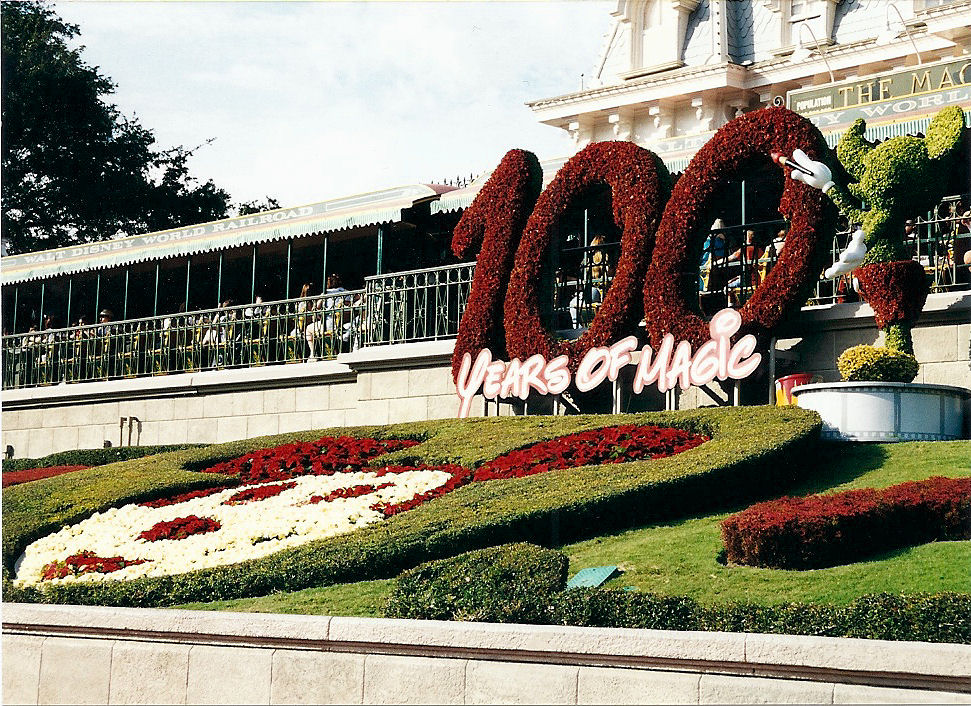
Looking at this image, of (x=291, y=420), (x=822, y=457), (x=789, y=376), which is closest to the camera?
(x=822, y=457)

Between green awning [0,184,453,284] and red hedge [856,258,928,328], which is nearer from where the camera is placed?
red hedge [856,258,928,328]

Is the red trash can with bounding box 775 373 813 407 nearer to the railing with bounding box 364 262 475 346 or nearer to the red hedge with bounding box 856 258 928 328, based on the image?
the red hedge with bounding box 856 258 928 328

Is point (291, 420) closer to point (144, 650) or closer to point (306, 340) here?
point (306, 340)

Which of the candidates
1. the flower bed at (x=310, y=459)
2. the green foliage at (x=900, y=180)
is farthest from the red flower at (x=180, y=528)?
the green foliage at (x=900, y=180)

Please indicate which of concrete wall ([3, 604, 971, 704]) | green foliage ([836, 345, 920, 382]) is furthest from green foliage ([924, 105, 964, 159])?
concrete wall ([3, 604, 971, 704])

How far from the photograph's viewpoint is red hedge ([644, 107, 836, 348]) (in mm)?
15648

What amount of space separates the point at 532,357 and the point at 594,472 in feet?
13.1

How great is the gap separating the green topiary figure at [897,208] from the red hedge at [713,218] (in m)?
0.63

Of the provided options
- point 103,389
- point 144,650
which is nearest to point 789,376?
point 144,650

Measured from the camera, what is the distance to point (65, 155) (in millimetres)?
28703

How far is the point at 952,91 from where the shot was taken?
16734 mm

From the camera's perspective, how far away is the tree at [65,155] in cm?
2797

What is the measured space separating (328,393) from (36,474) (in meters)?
4.59

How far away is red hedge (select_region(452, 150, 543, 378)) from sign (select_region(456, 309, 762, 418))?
0.87ft
